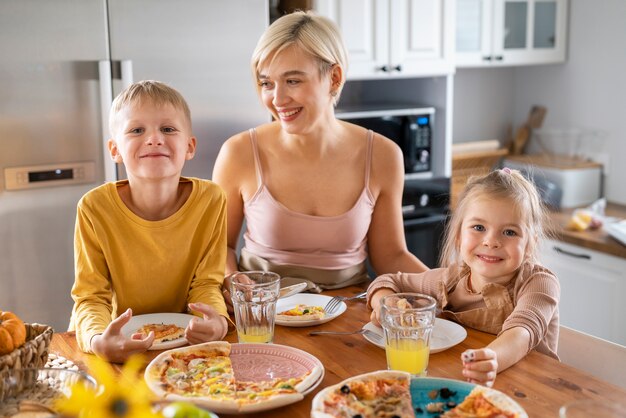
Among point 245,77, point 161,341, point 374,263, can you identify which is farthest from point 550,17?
point 161,341

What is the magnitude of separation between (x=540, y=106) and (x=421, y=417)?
3.40 meters

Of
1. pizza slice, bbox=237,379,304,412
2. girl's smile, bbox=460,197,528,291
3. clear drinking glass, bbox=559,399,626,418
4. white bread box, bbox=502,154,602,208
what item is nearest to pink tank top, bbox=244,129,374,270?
girl's smile, bbox=460,197,528,291

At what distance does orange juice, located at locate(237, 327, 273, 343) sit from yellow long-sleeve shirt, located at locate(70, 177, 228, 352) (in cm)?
13

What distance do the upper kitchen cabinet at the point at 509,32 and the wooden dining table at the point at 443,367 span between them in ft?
7.78

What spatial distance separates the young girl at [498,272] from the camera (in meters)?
1.56

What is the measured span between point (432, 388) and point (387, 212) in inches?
37.9

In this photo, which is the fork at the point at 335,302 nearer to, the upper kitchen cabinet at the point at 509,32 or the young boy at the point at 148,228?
the young boy at the point at 148,228

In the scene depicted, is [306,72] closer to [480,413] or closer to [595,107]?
[480,413]

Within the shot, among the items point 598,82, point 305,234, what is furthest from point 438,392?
point 598,82

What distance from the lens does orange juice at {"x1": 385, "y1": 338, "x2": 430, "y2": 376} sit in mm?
1326

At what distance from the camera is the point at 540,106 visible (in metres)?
4.23

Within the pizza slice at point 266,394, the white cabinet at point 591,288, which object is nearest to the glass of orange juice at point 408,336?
the pizza slice at point 266,394

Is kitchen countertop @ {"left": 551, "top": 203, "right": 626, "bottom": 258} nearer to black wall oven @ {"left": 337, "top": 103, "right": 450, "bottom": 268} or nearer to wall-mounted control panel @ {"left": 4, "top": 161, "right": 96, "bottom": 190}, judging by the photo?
black wall oven @ {"left": 337, "top": 103, "right": 450, "bottom": 268}

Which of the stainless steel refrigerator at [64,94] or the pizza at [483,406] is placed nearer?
the pizza at [483,406]
